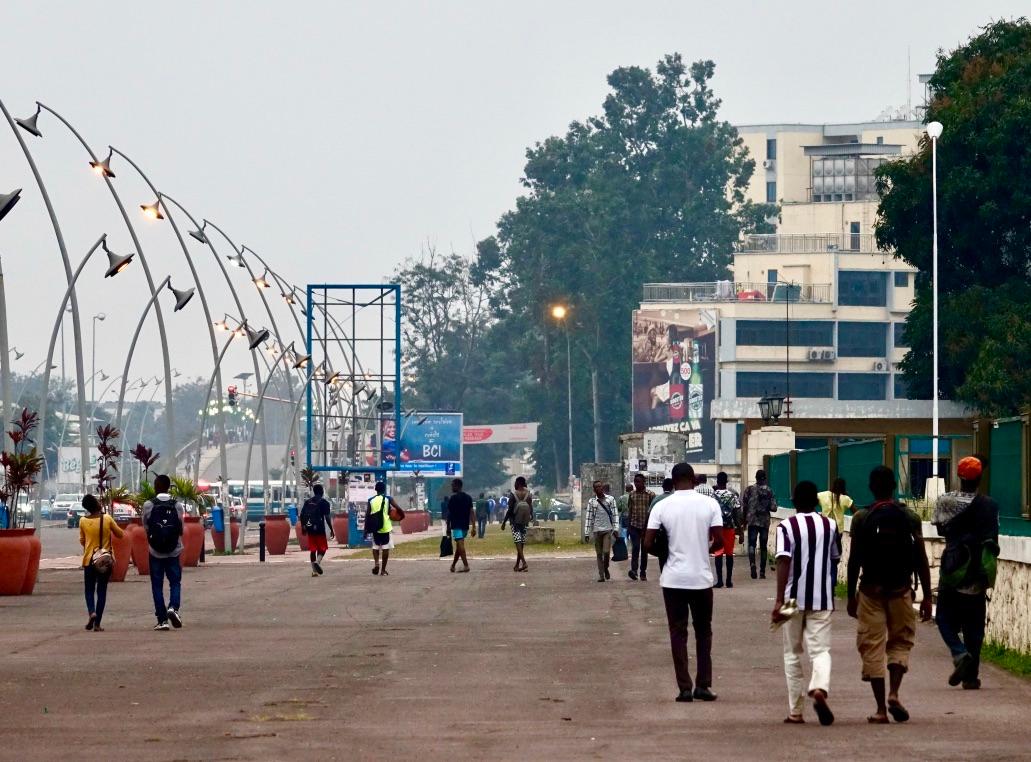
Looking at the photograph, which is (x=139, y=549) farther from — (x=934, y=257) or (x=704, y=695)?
(x=934, y=257)

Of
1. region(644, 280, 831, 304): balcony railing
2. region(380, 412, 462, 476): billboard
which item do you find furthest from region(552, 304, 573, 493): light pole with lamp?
region(380, 412, 462, 476): billboard

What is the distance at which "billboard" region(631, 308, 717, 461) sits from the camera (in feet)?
363

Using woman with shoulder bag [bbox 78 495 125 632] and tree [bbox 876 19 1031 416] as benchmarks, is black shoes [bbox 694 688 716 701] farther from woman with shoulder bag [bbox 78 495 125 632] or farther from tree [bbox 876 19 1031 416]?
tree [bbox 876 19 1031 416]

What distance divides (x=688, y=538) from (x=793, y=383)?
97449 millimetres

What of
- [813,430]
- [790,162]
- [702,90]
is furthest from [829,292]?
[813,430]

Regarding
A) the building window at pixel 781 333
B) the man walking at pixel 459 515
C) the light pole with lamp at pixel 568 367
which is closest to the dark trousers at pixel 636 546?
the man walking at pixel 459 515

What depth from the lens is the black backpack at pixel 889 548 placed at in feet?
43.3

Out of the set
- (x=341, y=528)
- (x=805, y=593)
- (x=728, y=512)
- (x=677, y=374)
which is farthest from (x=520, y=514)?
(x=677, y=374)

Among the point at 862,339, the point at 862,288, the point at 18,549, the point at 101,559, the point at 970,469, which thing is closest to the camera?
Answer: the point at 970,469

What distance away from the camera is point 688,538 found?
14.2 meters

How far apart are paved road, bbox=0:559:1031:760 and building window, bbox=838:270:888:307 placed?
3460 inches

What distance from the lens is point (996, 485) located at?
18.8 m

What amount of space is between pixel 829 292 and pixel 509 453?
1893 inches

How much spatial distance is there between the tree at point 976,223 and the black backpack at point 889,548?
43577mm
